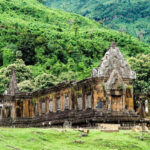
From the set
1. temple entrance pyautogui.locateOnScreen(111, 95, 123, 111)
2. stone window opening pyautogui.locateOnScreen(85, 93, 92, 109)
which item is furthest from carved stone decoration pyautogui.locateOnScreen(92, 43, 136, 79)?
stone window opening pyautogui.locateOnScreen(85, 93, 92, 109)

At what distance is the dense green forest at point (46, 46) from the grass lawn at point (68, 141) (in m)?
43.5

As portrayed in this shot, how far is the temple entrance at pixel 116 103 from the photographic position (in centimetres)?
4037

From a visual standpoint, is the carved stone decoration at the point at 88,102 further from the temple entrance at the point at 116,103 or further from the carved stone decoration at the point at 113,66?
the carved stone decoration at the point at 113,66

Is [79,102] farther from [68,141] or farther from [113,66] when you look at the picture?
[68,141]

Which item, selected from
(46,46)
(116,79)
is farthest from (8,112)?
(46,46)

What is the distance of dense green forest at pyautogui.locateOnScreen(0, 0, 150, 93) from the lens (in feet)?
291

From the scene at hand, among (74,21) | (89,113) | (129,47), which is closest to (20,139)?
(89,113)

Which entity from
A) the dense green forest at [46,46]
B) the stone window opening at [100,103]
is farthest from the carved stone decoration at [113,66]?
the dense green forest at [46,46]

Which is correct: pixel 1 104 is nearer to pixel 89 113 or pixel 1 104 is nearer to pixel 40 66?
pixel 89 113

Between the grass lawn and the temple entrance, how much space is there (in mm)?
11359

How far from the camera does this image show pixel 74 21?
169000 mm

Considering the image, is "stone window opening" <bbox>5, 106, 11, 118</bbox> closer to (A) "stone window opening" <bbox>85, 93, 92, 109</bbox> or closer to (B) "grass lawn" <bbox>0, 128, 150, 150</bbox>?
(A) "stone window opening" <bbox>85, 93, 92, 109</bbox>

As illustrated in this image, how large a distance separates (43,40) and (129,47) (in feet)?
89.9

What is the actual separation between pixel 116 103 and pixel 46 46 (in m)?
76.2
